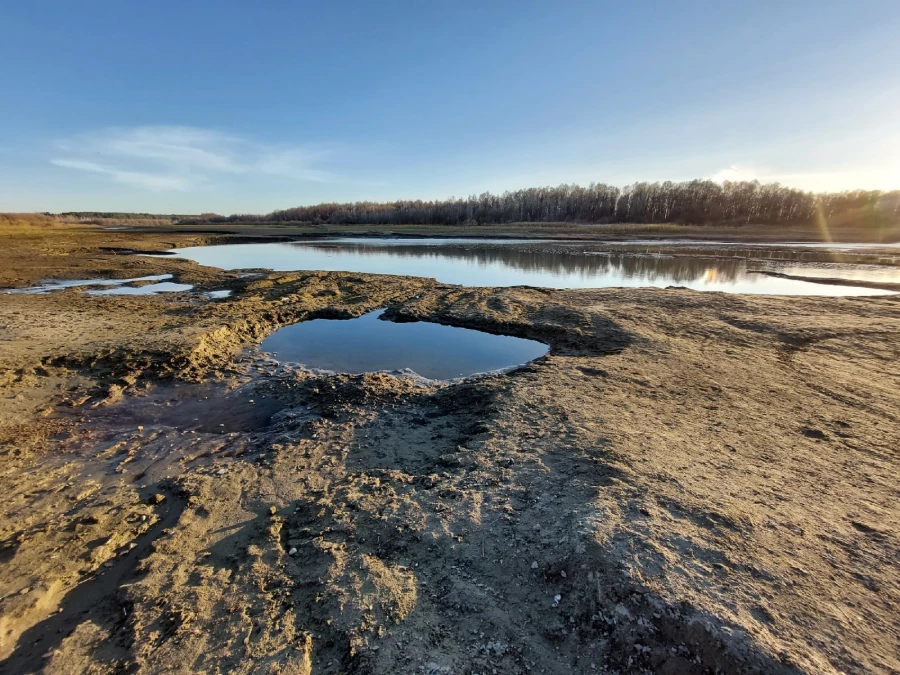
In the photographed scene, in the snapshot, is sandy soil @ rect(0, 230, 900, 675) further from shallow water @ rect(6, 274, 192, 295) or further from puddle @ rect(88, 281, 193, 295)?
shallow water @ rect(6, 274, 192, 295)

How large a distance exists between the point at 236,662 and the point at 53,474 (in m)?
3.99

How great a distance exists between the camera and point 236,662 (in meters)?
2.49

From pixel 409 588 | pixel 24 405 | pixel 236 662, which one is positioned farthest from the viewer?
pixel 24 405

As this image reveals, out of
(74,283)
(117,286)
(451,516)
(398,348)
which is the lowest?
(398,348)

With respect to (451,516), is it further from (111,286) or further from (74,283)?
(74,283)

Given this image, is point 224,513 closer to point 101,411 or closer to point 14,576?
point 14,576

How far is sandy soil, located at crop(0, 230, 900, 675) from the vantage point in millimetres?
2557

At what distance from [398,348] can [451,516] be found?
20.8ft

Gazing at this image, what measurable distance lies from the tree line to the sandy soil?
289 ft

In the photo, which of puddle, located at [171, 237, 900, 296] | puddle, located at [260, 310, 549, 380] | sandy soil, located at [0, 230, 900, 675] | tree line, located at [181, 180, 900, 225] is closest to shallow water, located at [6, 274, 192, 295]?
puddle, located at [171, 237, 900, 296]

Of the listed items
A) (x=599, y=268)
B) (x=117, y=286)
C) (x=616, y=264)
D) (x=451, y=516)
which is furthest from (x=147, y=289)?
(x=616, y=264)

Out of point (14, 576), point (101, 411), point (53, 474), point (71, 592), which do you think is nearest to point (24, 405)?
point (101, 411)

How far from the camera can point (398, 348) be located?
9.71 meters

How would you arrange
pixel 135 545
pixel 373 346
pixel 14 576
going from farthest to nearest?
pixel 373 346 < pixel 135 545 < pixel 14 576
